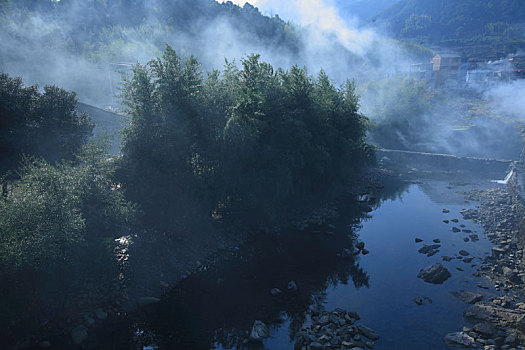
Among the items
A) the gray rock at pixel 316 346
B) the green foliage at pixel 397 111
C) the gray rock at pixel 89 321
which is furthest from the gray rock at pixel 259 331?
the green foliage at pixel 397 111

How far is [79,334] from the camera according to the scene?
12.2 meters

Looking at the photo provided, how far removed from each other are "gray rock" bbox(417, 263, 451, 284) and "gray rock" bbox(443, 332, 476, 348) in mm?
3493

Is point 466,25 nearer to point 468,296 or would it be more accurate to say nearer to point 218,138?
point 218,138

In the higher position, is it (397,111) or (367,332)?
(397,111)

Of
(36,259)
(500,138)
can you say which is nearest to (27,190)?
(36,259)

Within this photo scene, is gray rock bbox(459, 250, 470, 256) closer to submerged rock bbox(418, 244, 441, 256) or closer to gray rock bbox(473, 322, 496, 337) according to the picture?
submerged rock bbox(418, 244, 441, 256)

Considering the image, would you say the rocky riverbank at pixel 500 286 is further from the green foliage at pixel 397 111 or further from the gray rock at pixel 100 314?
the green foliage at pixel 397 111

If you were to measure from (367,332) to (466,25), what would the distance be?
135m

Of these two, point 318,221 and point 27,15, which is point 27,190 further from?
point 27,15

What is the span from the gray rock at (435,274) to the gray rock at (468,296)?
99cm

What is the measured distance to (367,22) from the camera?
14512cm

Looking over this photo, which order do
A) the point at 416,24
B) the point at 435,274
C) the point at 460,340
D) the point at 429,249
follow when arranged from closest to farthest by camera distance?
the point at 460,340, the point at 435,274, the point at 429,249, the point at 416,24

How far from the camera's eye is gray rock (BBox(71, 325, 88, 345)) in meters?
12.0

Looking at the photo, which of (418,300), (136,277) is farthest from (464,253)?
(136,277)
